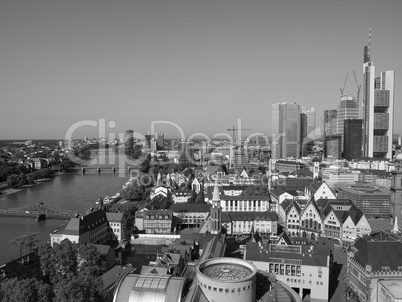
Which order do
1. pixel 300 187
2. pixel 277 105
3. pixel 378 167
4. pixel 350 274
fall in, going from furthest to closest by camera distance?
pixel 277 105, pixel 378 167, pixel 300 187, pixel 350 274

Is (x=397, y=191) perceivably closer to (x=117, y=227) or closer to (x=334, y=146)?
(x=117, y=227)

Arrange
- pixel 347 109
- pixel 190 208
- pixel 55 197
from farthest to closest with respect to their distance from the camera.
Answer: pixel 347 109, pixel 55 197, pixel 190 208

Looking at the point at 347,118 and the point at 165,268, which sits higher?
the point at 347,118

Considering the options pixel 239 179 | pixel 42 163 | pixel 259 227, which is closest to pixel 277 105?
pixel 239 179

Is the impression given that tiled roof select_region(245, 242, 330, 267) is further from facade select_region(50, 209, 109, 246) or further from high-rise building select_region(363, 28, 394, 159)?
high-rise building select_region(363, 28, 394, 159)

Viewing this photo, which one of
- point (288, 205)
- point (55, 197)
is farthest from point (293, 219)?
point (55, 197)

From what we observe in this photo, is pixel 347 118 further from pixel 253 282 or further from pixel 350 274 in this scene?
pixel 253 282

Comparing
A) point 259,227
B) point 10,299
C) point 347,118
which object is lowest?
point 259,227

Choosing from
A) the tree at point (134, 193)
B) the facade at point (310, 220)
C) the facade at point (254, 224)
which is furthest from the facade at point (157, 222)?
the tree at point (134, 193)
